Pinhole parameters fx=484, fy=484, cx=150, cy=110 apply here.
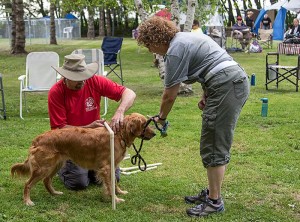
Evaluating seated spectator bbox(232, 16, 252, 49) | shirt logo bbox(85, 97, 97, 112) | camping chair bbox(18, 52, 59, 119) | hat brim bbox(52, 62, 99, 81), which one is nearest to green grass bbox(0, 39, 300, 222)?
camping chair bbox(18, 52, 59, 119)

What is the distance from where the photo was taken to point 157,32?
3.52 m

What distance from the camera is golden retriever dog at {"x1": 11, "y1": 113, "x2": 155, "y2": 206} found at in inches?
154

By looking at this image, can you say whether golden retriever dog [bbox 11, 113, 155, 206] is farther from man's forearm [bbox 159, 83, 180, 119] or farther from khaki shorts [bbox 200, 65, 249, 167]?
khaki shorts [bbox 200, 65, 249, 167]

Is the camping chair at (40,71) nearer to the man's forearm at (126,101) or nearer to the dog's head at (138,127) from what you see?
the man's forearm at (126,101)

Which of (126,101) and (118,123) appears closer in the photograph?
(118,123)

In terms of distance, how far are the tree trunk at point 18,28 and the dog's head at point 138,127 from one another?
613 inches

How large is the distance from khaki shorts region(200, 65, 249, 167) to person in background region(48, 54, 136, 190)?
0.79m

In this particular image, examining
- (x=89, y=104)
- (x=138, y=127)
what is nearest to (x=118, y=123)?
(x=138, y=127)

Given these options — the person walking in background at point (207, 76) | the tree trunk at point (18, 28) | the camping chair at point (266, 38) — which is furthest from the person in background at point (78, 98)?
the camping chair at point (266, 38)

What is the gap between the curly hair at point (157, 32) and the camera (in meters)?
3.51

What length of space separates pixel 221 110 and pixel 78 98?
1.35 metres

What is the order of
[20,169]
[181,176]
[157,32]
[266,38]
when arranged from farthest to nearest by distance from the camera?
1. [266,38]
2. [181,176]
3. [20,169]
4. [157,32]

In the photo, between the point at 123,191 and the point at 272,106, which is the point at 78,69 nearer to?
the point at 123,191

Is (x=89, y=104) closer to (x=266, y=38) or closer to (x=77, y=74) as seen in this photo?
(x=77, y=74)
